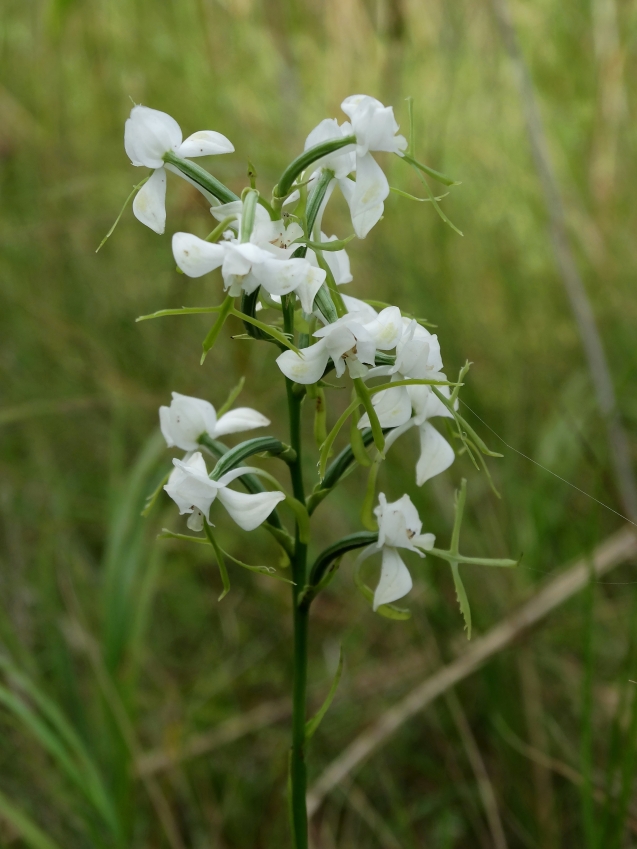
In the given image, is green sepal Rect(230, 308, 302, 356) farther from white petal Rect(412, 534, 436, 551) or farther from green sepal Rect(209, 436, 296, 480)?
white petal Rect(412, 534, 436, 551)

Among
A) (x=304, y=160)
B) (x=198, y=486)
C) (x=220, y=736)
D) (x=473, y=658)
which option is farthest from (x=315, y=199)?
(x=220, y=736)

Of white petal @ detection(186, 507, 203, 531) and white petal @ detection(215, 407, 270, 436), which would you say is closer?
white petal @ detection(186, 507, 203, 531)

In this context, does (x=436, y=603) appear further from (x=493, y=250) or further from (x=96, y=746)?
(x=493, y=250)

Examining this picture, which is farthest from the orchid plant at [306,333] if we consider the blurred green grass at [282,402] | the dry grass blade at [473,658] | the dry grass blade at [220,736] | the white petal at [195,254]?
the dry grass blade at [220,736]

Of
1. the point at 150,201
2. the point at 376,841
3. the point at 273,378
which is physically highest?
the point at 273,378

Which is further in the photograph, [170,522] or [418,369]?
[170,522]

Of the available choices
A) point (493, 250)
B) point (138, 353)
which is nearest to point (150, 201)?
point (138, 353)

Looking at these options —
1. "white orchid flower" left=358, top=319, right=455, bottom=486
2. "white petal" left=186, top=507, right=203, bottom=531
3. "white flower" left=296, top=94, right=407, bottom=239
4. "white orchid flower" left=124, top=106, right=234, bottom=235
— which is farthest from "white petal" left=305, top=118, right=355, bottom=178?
"white petal" left=186, top=507, right=203, bottom=531
